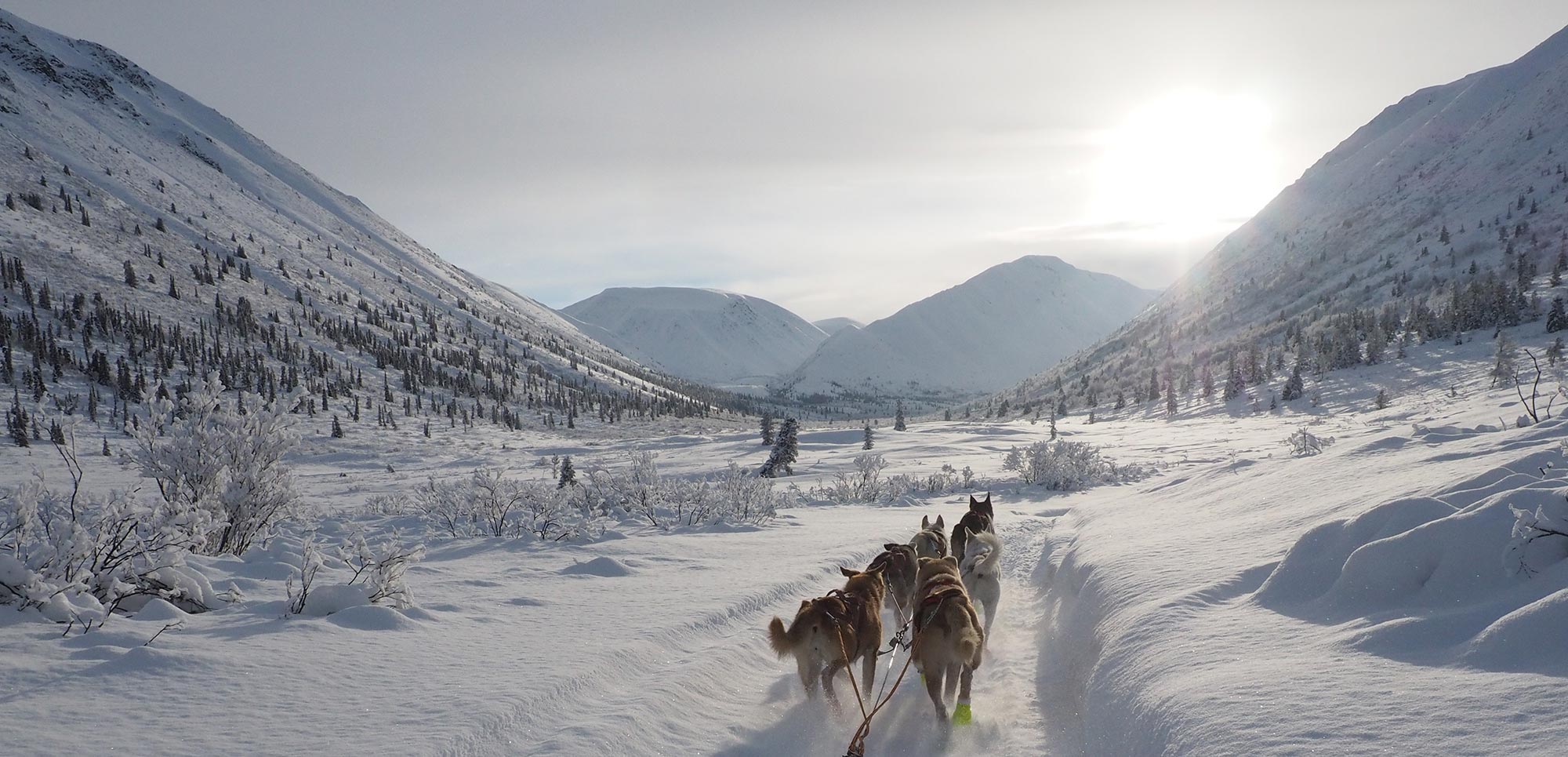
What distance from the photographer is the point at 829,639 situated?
4.84m

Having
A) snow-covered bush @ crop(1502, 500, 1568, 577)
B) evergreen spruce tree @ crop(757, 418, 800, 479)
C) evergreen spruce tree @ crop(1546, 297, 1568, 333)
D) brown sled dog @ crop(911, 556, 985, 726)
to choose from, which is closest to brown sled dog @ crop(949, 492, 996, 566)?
brown sled dog @ crop(911, 556, 985, 726)

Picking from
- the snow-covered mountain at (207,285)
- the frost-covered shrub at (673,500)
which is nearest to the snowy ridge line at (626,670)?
the frost-covered shrub at (673,500)

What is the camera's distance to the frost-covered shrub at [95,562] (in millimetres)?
4105

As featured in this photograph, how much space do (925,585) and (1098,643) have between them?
1515 millimetres

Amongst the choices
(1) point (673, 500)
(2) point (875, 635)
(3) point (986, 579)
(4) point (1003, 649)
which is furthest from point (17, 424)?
(4) point (1003, 649)

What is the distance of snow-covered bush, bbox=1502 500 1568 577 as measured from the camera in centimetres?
338

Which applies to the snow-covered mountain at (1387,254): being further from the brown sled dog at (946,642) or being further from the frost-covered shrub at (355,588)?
the frost-covered shrub at (355,588)

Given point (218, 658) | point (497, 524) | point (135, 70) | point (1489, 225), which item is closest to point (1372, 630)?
point (218, 658)

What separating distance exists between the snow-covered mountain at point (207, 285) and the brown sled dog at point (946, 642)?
35880 millimetres

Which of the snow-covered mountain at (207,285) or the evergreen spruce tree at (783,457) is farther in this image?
the snow-covered mountain at (207,285)

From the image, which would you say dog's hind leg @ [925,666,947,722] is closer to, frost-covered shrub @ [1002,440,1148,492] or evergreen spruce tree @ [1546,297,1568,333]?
frost-covered shrub @ [1002,440,1148,492]

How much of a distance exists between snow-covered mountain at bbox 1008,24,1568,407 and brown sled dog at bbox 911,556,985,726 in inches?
1941

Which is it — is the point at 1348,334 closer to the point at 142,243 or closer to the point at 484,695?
the point at 484,695

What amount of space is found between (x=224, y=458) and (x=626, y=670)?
22.6ft
